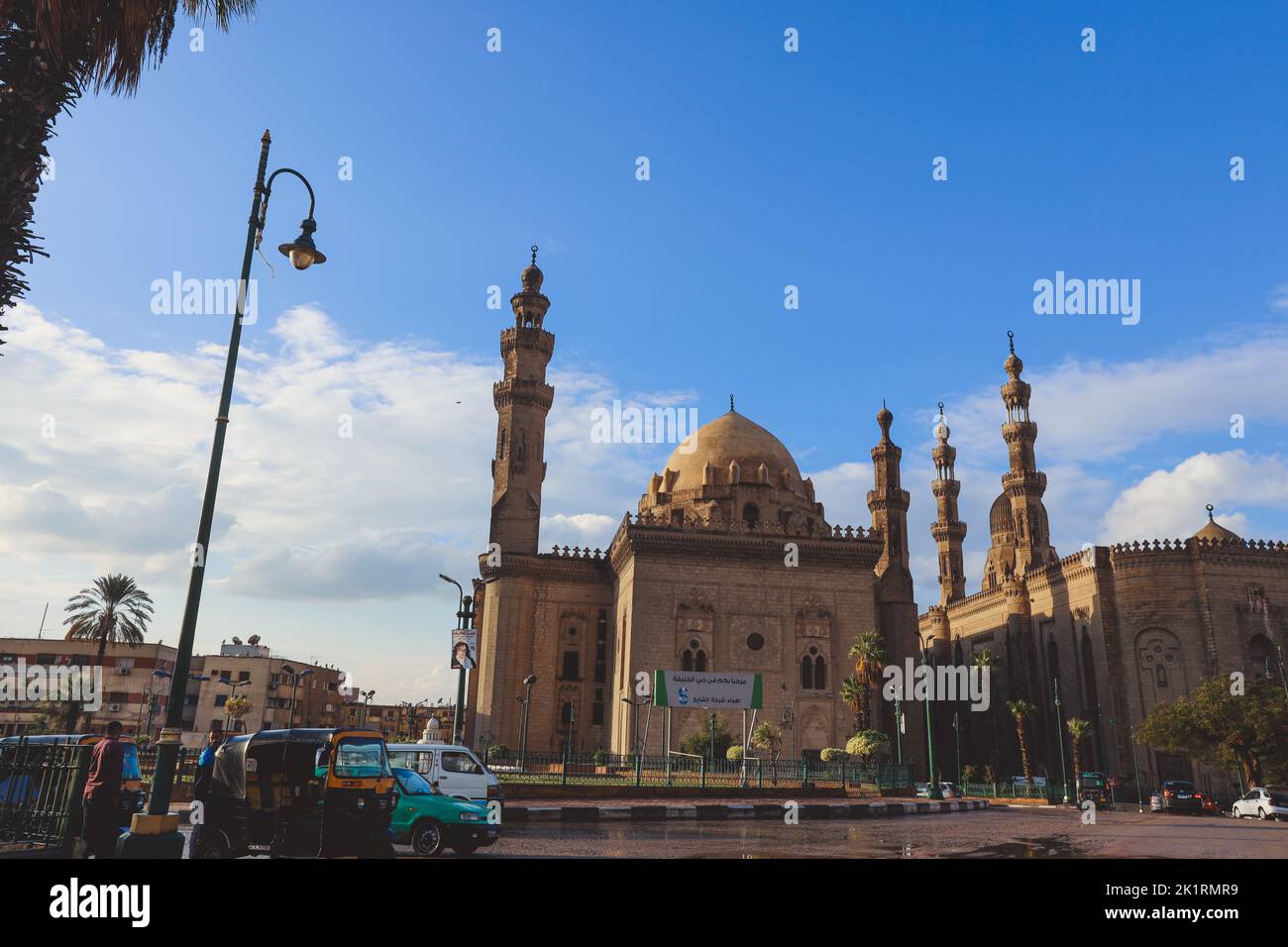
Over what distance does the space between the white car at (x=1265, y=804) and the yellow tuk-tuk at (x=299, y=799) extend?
92.9 ft

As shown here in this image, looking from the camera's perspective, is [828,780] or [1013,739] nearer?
[828,780]

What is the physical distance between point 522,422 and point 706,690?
62.8 ft

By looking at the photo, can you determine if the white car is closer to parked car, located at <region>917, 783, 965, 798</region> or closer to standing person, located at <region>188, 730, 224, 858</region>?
parked car, located at <region>917, 783, 965, 798</region>

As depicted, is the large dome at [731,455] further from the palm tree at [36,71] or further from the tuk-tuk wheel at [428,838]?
the palm tree at [36,71]

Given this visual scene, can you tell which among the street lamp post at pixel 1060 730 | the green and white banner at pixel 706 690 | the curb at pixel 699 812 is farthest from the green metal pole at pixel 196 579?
the street lamp post at pixel 1060 730

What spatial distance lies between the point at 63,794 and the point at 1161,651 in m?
44.3

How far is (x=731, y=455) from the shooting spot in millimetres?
47344

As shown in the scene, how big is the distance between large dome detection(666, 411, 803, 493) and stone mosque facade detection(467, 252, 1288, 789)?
0.11 metres

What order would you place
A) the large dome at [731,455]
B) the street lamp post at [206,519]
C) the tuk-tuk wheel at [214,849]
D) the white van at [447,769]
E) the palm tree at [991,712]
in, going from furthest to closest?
the palm tree at [991,712]
the large dome at [731,455]
the white van at [447,769]
the tuk-tuk wheel at [214,849]
the street lamp post at [206,519]

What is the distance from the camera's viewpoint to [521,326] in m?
46.0

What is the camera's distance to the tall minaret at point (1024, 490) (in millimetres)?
50781

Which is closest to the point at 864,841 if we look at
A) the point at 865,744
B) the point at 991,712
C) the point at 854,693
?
the point at 865,744
